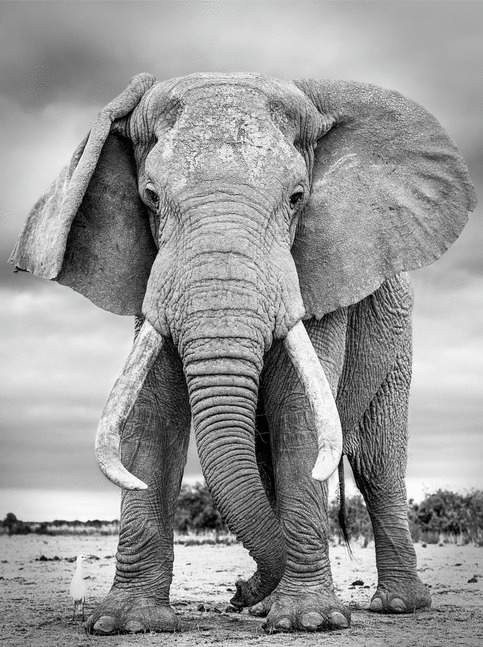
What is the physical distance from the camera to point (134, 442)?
8.40m

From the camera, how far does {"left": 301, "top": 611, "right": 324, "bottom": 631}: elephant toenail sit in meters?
7.86

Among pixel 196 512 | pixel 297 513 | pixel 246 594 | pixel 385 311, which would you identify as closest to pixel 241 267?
pixel 297 513

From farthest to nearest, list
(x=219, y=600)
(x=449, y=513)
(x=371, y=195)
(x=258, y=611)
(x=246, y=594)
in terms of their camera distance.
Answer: (x=449, y=513)
(x=219, y=600)
(x=246, y=594)
(x=258, y=611)
(x=371, y=195)

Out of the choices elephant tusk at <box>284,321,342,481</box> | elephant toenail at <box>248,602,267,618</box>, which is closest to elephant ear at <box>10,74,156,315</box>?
elephant tusk at <box>284,321,342,481</box>

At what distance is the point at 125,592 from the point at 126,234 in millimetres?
2664

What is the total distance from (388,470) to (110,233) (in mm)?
3949

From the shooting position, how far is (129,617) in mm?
8125

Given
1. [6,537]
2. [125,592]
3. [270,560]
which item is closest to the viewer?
[270,560]

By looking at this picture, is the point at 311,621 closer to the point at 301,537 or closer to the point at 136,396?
the point at 301,537

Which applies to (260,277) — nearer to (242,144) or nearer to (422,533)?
(242,144)

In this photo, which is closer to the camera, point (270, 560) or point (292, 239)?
point (270, 560)

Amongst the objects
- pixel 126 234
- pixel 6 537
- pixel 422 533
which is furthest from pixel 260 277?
pixel 6 537

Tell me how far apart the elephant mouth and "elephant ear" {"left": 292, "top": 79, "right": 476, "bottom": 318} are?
84cm

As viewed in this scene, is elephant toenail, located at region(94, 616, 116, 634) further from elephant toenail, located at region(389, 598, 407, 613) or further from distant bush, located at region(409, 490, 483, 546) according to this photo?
distant bush, located at region(409, 490, 483, 546)
